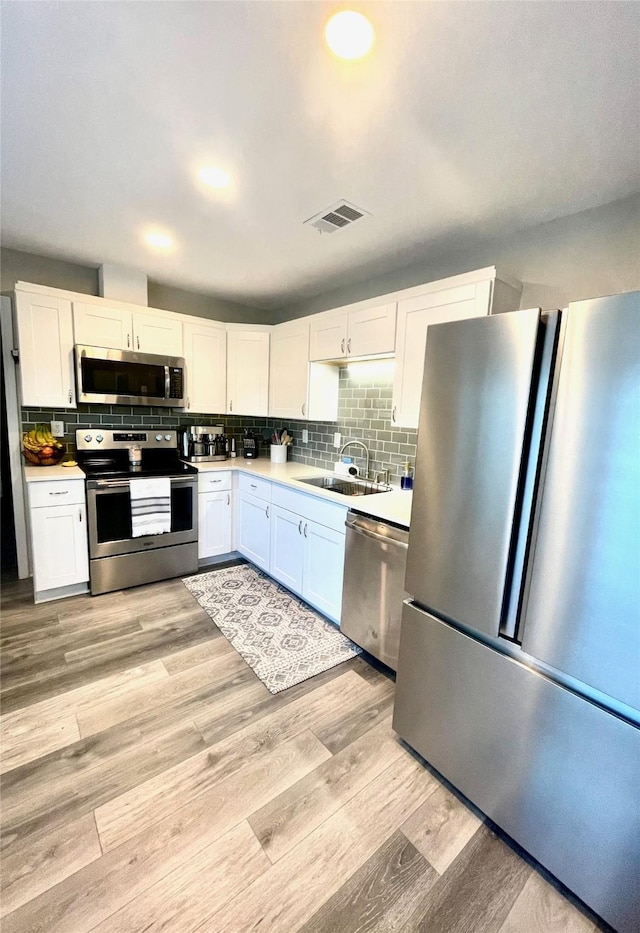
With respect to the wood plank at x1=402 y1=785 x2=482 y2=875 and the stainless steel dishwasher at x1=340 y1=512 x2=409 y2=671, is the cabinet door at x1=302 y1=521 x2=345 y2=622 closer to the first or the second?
the stainless steel dishwasher at x1=340 y1=512 x2=409 y2=671

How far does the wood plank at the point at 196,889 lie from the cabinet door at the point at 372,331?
8.21 feet

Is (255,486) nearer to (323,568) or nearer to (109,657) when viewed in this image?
(323,568)

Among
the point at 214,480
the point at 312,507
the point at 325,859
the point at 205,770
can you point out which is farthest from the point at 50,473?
the point at 325,859

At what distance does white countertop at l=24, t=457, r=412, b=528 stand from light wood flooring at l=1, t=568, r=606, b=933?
3.17ft

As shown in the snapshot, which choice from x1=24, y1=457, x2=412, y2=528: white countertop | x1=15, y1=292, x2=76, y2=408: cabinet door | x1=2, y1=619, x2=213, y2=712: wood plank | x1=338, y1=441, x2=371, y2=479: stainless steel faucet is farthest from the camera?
x1=338, y1=441, x2=371, y2=479: stainless steel faucet

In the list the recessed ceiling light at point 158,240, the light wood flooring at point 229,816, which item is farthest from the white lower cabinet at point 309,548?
the recessed ceiling light at point 158,240

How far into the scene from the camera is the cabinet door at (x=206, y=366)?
3489 mm

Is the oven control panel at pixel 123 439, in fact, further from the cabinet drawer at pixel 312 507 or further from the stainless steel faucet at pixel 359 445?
the stainless steel faucet at pixel 359 445

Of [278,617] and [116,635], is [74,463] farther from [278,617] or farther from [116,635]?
[278,617]

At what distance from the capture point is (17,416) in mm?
2988

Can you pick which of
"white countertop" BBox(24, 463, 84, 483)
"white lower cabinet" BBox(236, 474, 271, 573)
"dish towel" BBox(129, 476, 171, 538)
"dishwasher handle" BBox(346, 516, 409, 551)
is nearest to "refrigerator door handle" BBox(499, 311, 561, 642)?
"dishwasher handle" BBox(346, 516, 409, 551)

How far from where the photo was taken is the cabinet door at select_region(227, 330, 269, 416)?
12.0 feet

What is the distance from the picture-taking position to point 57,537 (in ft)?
8.69

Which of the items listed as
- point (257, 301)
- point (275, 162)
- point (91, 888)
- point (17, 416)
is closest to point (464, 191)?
point (275, 162)
